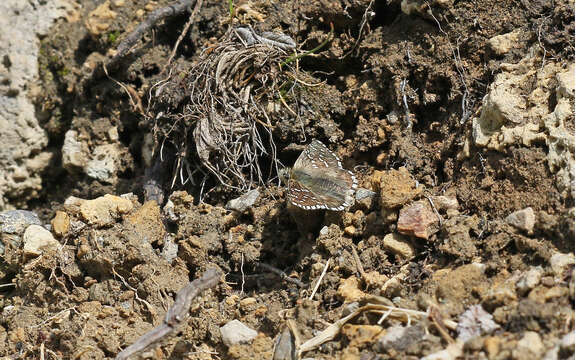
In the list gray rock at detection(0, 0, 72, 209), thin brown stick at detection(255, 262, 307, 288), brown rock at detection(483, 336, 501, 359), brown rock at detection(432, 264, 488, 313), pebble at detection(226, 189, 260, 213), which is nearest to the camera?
brown rock at detection(483, 336, 501, 359)

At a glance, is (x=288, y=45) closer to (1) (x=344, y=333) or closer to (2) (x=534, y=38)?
(2) (x=534, y=38)

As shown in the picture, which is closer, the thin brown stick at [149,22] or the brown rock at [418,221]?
the brown rock at [418,221]

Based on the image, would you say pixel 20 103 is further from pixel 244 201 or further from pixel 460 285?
pixel 460 285

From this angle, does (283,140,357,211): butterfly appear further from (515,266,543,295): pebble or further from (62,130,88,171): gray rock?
(62,130,88,171): gray rock

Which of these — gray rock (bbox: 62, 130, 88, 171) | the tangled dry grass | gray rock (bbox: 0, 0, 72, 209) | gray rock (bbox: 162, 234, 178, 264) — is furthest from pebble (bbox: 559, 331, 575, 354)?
gray rock (bbox: 0, 0, 72, 209)

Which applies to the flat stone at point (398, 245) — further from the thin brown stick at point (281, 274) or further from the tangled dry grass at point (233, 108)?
the tangled dry grass at point (233, 108)

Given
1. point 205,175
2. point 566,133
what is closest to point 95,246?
point 205,175

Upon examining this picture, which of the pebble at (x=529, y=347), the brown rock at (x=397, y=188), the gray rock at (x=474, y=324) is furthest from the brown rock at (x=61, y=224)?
the pebble at (x=529, y=347)
